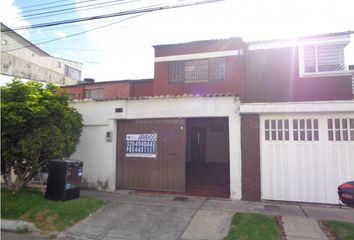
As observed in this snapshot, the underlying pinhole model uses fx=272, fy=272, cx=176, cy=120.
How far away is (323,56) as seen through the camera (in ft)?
33.3

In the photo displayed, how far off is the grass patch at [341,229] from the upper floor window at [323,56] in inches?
221

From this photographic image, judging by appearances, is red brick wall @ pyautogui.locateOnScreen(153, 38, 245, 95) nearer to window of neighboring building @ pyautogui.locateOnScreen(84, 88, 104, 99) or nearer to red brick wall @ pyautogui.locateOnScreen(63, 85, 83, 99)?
window of neighboring building @ pyautogui.locateOnScreen(84, 88, 104, 99)

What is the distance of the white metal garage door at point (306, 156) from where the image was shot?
7.96m

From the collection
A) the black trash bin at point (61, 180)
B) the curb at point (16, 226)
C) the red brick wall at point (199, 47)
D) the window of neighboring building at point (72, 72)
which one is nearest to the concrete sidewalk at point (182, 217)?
the curb at point (16, 226)

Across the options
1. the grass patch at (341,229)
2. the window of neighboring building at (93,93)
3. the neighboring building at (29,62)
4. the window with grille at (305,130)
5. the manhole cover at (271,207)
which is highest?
the neighboring building at (29,62)

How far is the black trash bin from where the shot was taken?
759 centimetres

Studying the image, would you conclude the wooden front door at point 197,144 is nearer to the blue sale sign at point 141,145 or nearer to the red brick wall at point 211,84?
the red brick wall at point 211,84

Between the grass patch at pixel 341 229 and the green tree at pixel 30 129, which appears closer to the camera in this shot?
the grass patch at pixel 341 229

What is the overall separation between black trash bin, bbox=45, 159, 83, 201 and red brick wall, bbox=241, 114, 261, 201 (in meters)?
5.11

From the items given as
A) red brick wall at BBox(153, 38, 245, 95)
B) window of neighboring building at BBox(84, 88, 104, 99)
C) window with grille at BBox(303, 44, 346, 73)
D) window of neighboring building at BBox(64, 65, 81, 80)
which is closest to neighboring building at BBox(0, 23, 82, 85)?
window of neighboring building at BBox(64, 65, 81, 80)

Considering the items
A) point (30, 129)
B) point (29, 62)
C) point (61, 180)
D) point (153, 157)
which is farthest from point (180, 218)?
point (29, 62)

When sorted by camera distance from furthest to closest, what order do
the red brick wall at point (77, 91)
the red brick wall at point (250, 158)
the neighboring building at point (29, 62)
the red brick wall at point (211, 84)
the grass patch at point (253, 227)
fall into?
the neighboring building at point (29, 62) → the red brick wall at point (77, 91) → the red brick wall at point (211, 84) → the red brick wall at point (250, 158) → the grass patch at point (253, 227)

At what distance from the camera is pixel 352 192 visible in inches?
161

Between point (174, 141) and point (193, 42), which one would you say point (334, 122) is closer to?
point (174, 141)
